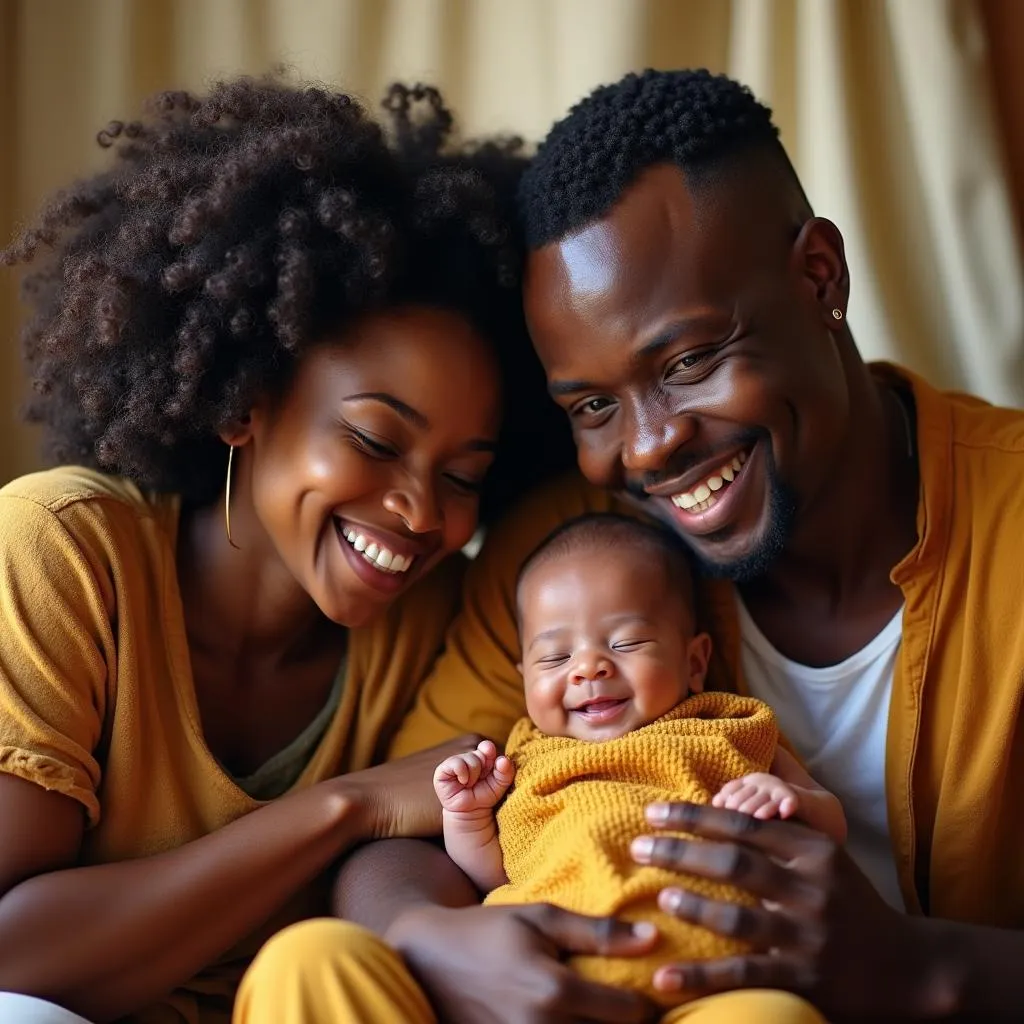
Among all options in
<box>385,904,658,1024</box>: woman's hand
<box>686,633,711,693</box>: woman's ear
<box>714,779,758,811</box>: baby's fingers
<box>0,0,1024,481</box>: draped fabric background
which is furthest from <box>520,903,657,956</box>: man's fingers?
<box>0,0,1024,481</box>: draped fabric background

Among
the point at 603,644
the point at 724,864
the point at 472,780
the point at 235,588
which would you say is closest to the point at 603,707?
the point at 603,644

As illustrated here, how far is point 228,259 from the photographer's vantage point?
1533 millimetres

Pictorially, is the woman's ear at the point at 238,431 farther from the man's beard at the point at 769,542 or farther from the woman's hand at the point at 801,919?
the woman's hand at the point at 801,919

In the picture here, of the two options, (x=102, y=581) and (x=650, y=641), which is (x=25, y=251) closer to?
(x=102, y=581)

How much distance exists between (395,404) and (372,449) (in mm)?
63

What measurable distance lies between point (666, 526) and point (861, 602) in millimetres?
289

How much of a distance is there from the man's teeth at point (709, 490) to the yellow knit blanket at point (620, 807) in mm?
235

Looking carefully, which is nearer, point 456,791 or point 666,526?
point 456,791

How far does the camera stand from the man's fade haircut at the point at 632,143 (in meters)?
1.51

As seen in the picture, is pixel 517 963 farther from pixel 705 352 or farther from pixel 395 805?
pixel 705 352

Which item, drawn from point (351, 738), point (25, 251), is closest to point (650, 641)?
point (351, 738)

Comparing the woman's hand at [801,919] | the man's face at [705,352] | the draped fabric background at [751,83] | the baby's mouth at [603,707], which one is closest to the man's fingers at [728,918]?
the woman's hand at [801,919]

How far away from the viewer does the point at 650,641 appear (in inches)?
59.6

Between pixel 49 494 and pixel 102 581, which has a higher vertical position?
pixel 49 494
